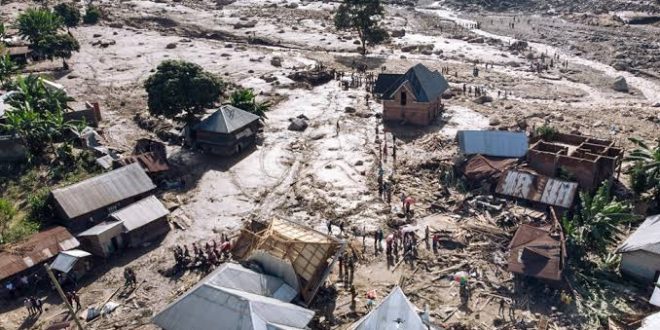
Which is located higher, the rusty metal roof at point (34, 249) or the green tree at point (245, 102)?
the green tree at point (245, 102)

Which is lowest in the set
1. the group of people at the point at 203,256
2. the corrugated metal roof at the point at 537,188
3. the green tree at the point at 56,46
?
the group of people at the point at 203,256

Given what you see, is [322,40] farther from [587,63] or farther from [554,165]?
[554,165]

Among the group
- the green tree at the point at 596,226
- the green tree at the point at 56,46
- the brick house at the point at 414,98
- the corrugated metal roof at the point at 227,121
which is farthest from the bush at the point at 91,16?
the green tree at the point at 596,226

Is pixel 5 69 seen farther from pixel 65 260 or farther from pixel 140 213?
pixel 65 260

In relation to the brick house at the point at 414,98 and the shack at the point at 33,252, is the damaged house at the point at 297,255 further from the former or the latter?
the brick house at the point at 414,98

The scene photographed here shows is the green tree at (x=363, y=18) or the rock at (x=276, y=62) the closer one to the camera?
the rock at (x=276, y=62)

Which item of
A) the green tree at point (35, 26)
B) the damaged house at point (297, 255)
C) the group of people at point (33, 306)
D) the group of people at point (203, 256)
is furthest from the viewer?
the green tree at point (35, 26)

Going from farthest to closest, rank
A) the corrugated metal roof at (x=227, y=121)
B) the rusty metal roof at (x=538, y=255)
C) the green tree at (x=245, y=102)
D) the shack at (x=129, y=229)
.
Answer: the green tree at (x=245, y=102) → the corrugated metal roof at (x=227, y=121) → the shack at (x=129, y=229) → the rusty metal roof at (x=538, y=255)

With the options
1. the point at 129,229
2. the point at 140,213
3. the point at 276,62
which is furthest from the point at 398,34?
the point at 129,229
